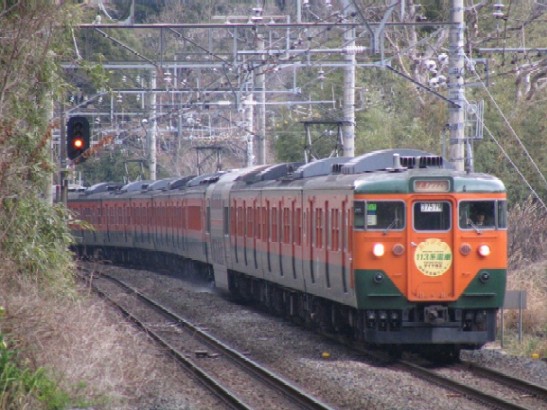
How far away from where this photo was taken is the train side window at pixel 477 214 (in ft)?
51.3

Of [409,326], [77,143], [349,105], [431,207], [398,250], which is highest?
[349,105]

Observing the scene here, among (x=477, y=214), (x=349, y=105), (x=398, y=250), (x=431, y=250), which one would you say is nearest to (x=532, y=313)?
(x=477, y=214)

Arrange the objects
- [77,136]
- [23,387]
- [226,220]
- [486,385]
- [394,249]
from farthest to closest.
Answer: [226,220]
[77,136]
[394,249]
[486,385]
[23,387]

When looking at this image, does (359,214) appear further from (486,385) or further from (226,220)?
(226,220)

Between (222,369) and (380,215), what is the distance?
8.71ft

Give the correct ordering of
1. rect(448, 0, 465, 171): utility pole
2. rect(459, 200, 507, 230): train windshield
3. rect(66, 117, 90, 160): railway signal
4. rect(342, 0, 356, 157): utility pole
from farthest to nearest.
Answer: rect(342, 0, 356, 157): utility pole < rect(448, 0, 465, 171): utility pole < rect(66, 117, 90, 160): railway signal < rect(459, 200, 507, 230): train windshield

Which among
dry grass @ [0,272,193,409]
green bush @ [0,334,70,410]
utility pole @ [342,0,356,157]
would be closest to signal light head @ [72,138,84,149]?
dry grass @ [0,272,193,409]

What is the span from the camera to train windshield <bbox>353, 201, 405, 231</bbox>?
15570 millimetres

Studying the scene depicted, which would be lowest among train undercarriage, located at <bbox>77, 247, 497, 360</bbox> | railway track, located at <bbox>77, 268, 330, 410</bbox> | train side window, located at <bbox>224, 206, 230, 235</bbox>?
railway track, located at <bbox>77, 268, 330, 410</bbox>

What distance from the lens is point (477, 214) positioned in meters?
15.7

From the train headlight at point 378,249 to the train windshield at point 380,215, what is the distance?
20 cm

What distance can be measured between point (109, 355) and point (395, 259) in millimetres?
4115

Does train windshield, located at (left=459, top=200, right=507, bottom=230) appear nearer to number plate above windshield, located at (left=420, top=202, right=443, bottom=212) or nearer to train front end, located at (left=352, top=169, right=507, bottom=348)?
train front end, located at (left=352, top=169, right=507, bottom=348)

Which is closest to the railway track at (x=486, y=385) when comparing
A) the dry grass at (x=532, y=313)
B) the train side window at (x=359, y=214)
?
the dry grass at (x=532, y=313)
